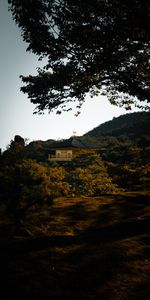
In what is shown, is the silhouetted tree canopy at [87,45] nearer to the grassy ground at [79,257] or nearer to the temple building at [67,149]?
the grassy ground at [79,257]

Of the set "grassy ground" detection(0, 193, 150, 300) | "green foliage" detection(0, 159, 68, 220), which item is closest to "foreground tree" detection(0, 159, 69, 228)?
"green foliage" detection(0, 159, 68, 220)

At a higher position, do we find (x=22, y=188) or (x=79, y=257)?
(x=22, y=188)

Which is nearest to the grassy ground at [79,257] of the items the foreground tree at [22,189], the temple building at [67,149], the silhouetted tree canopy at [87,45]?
the foreground tree at [22,189]

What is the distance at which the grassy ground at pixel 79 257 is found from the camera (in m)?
5.46

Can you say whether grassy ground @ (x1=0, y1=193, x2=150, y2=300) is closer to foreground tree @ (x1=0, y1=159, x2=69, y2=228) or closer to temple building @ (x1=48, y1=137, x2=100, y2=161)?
foreground tree @ (x1=0, y1=159, x2=69, y2=228)

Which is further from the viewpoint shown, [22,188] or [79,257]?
[22,188]

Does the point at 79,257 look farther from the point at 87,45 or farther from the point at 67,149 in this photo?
the point at 67,149

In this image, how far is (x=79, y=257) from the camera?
23.5 ft

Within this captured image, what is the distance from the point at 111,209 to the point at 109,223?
2.29 m

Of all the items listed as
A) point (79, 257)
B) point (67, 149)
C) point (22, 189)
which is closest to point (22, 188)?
point (22, 189)

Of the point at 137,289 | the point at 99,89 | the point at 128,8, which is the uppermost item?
the point at 128,8

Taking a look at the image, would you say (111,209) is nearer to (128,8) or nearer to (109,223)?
(109,223)

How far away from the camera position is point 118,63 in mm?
10391

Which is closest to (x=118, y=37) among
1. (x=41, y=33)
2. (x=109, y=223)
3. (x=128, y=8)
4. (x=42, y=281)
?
(x=128, y=8)
